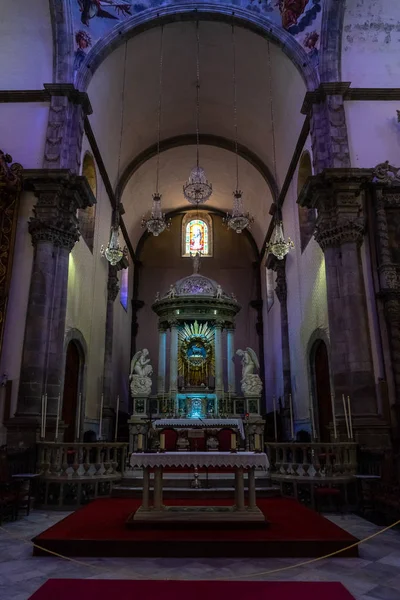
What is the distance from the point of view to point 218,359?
17.1 m

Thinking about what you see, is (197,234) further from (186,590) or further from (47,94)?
(186,590)

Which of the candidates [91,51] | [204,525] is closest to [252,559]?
[204,525]

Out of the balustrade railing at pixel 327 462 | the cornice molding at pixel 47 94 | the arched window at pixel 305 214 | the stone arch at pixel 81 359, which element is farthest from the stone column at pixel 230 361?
the cornice molding at pixel 47 94

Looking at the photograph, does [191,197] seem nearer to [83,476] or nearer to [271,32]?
[271,32]

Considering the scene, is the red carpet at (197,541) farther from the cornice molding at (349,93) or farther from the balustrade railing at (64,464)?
the cornice molding at (349,93)

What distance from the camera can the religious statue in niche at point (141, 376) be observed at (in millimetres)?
15094

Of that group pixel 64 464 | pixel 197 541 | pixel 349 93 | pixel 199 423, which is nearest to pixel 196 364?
pixel 199 423

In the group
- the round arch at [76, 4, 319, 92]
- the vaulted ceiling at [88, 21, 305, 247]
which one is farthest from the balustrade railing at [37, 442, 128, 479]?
the vaulted ceiling at [88, 21, 305, 247]

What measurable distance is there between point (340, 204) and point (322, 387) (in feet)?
16.5

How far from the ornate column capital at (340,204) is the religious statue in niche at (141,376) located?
7294 mm

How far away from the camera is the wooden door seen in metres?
12.0

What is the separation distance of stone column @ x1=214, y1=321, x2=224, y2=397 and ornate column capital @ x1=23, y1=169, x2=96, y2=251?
781 cm

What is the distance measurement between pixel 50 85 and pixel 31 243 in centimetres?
433

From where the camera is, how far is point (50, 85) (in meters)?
11.8
